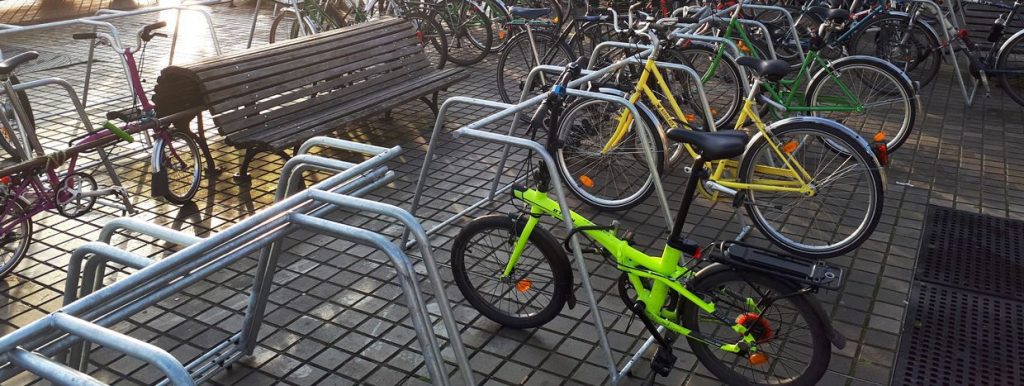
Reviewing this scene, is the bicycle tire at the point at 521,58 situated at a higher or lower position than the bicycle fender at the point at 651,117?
lower

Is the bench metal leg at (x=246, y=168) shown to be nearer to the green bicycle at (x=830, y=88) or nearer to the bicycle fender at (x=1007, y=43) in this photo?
the green bicycle at (x=830, y=88)

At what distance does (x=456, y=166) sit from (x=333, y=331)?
2468mm

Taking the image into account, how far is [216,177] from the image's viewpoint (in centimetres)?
642

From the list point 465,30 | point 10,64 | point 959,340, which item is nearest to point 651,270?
point 959,340

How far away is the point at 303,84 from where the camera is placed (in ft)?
21.7

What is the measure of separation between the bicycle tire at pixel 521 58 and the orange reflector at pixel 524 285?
3.91 m

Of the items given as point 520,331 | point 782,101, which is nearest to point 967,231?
point 782,101

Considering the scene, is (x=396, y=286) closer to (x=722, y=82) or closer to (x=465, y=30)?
(x=722, y=82)

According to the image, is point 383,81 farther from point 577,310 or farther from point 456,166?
point 577,310

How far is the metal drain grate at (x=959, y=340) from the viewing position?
3.94 metres

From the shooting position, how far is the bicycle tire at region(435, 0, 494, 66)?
393 inches

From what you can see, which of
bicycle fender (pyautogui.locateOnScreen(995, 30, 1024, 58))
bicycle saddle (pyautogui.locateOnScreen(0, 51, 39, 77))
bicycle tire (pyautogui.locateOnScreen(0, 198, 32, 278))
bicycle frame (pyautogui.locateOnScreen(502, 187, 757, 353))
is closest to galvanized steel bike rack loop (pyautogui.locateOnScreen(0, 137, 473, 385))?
bicycle frame (pyautogui.locateOnScreen(502, 187, 757, 353))

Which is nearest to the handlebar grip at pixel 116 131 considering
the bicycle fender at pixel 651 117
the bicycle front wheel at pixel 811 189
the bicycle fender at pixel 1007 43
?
the bicycle fender at pixel 651 117

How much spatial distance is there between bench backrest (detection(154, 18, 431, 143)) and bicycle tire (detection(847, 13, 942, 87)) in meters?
4.79
